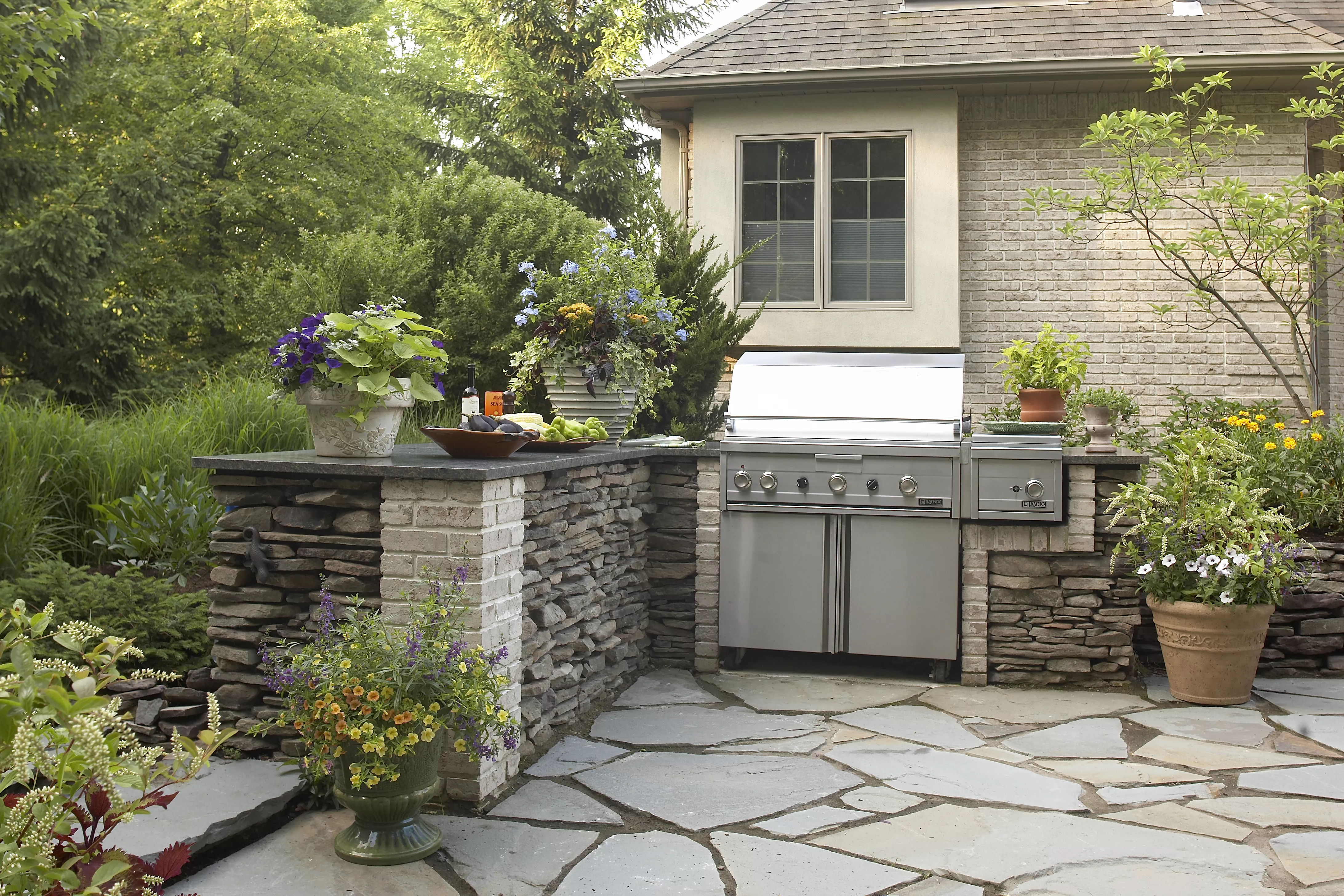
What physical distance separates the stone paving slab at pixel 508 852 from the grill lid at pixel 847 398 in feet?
7.35

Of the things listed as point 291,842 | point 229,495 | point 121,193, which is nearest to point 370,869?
point 291,842

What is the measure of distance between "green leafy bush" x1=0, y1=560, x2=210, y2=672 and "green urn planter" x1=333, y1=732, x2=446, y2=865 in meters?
1.12

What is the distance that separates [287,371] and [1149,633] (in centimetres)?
402

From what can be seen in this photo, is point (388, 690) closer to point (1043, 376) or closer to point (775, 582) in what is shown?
point (775, 582)

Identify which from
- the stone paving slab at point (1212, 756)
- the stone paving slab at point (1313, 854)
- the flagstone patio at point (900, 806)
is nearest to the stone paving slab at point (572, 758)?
the flagstone patio at point (900, 806)

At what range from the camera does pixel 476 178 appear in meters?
10.1

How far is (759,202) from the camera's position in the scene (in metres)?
8.41

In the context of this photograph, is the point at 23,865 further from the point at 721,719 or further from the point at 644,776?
the point at 721,719

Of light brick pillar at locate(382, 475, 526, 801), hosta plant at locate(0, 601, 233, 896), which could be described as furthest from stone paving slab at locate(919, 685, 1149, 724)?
hosta plant at locate(0, 601, 233, 896)

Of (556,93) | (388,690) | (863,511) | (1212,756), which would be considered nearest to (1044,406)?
(863,511)

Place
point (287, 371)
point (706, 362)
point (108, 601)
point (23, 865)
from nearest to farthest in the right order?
point (23, 865), point (287, 371), point (108, 601), point (706, 362)

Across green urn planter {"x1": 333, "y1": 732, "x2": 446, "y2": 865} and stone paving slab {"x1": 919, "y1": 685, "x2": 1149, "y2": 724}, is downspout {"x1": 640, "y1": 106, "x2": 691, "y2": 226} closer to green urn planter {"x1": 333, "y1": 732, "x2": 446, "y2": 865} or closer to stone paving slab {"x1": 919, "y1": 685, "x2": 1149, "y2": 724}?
stone paving slab {"x1": 919, "y1": 685, "x2": 1149, "y2": 724}

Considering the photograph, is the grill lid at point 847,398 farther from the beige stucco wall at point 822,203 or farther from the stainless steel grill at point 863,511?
the beige stucco wall at point 822,203

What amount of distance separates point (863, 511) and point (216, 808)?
2822mm
